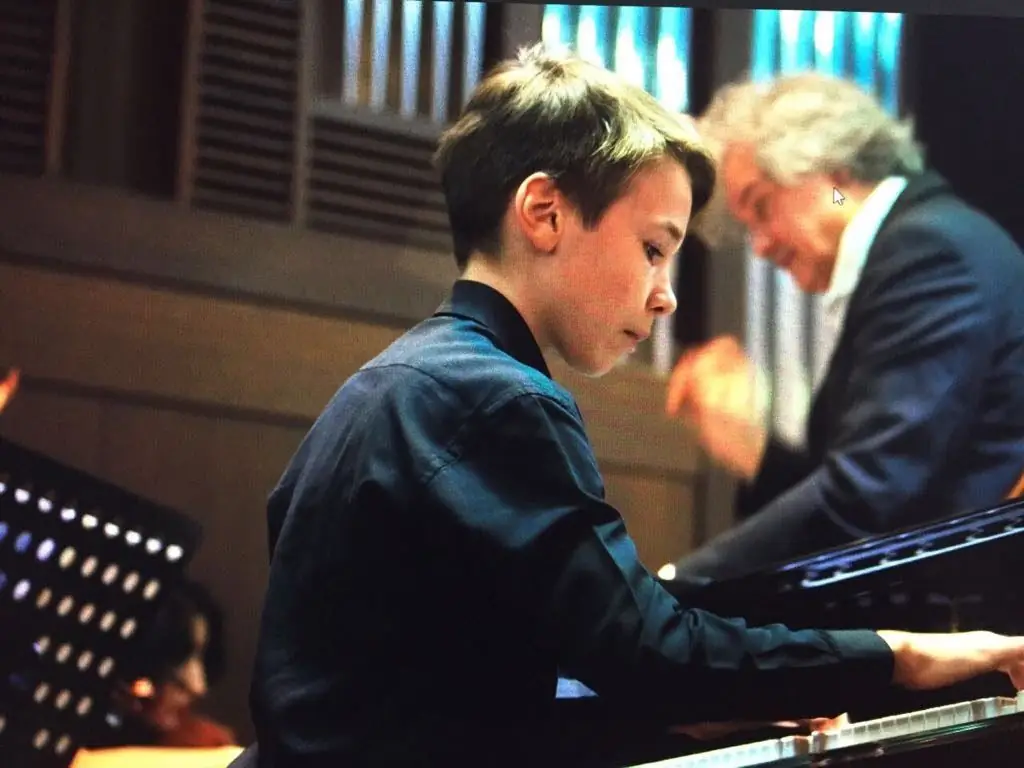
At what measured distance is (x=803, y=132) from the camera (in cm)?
115

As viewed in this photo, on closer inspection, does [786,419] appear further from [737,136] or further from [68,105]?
[68,105]

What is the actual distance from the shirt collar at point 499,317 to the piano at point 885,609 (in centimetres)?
26

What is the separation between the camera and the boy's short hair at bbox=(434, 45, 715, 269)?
3.05 ft

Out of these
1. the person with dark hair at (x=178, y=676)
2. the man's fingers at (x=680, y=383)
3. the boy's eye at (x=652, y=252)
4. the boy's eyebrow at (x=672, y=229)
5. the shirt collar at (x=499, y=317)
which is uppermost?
the boy's eyebrow at (x=672, y=229)

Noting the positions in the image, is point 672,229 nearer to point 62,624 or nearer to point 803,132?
point 803,132

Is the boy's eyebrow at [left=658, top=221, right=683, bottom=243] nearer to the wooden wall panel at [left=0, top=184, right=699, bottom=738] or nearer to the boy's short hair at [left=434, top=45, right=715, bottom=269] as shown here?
the boy's short hair at [left=434, top=45, right=715, bottom=269]

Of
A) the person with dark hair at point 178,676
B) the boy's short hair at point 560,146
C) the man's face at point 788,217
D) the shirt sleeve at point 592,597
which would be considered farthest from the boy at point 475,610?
the man's face at point 788,217

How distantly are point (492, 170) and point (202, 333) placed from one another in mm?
331

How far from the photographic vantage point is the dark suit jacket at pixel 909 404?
103 cm

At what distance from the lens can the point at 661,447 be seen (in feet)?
3.64

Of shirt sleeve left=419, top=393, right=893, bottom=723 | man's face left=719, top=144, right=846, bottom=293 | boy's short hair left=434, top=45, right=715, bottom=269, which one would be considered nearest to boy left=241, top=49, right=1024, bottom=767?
shirt sleeve left=419, top=393, right=893, bottom=723

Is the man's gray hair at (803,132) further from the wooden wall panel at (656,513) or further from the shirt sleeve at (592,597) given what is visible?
the shirt sleeve at (592,597)

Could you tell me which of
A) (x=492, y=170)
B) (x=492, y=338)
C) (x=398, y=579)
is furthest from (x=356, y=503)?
(x=492, y=170)

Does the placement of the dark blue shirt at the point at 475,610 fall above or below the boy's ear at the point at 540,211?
below
